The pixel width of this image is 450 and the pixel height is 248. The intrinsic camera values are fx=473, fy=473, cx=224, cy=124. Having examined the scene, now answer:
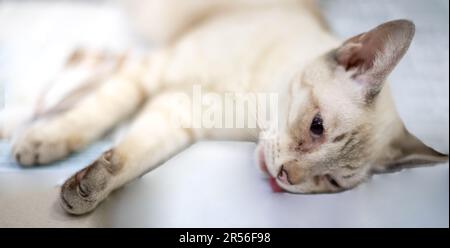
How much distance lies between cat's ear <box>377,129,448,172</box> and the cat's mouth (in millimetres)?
250

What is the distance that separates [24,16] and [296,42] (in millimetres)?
853

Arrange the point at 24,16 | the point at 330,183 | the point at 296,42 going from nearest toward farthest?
the point at 330,183 → the point at 296,42 → the point at 24,16

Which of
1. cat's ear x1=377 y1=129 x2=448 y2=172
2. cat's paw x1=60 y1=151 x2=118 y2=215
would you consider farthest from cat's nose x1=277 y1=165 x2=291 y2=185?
cat's paw x1=60 y1=151 x2=118 y2=215

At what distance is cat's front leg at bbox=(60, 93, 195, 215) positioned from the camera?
1.00 meters

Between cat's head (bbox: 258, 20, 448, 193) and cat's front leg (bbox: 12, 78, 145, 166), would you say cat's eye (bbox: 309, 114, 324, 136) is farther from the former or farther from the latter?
cat's front leg (bbox: 12, 78, 145, 166)

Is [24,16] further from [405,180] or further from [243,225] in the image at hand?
[405,180]

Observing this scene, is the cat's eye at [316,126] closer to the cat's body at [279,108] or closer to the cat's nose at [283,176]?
the cat's body at [279,108]

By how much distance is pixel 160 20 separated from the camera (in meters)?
1.51

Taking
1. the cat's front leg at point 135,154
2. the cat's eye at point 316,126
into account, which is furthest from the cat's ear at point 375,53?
the cat's front leg at point 135,154

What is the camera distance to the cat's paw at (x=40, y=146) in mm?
1087

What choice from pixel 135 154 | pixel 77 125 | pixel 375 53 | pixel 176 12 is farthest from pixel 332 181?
pixel 176 12

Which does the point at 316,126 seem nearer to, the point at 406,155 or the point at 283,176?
the point at 283,176

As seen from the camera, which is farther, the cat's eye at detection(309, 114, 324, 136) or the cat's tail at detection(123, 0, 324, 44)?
the cat's tail at detection(123, 0, 324, 44)
